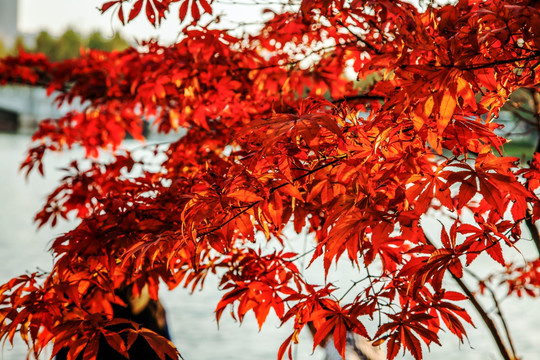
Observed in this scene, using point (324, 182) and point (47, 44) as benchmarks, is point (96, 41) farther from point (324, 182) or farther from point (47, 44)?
point (324, 182)

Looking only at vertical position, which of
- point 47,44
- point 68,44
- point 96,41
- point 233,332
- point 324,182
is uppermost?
point 96,41

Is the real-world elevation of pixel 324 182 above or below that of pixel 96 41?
below

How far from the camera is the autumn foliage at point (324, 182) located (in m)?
1.08

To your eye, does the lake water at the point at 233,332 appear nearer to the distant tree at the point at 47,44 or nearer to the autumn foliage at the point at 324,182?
the autumn foliage at the point at 324,182

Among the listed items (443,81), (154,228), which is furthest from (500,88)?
(154,228)

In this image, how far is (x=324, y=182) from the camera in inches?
52.4

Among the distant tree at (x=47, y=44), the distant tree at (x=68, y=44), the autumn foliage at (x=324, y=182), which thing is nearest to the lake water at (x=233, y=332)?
the autumn foliage at (x=324, y=182)

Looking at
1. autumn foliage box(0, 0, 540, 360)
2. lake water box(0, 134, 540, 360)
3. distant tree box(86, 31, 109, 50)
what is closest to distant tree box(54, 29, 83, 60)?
distant tree box(86, 31, 109, 50)

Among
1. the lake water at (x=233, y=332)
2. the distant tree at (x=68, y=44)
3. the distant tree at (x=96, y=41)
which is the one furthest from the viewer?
the distant tree at (x=96, y=41)

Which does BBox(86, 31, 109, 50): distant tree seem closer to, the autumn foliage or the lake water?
the lake water

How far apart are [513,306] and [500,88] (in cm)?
492

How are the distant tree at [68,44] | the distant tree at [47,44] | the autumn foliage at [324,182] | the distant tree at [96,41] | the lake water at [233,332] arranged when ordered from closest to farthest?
the autumn foliage at [324,182], the lake water at [233,332], the distant tree at [47,44], the distant tree at [68,44], the distant tree at [96,41]

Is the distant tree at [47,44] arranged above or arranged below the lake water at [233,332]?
above

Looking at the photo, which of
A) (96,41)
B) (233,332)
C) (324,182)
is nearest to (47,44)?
(96,41)
